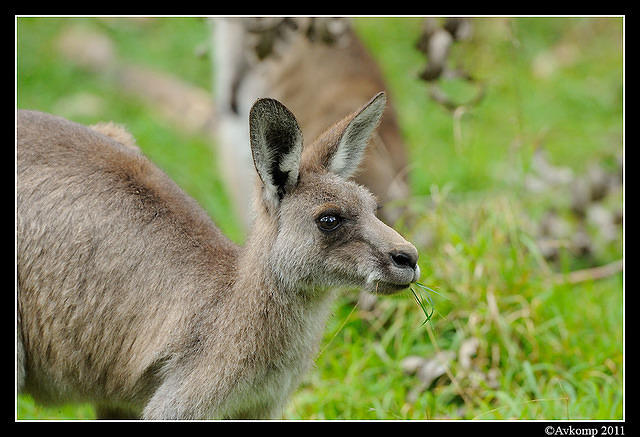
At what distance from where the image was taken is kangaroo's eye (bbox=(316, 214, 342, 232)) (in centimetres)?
367

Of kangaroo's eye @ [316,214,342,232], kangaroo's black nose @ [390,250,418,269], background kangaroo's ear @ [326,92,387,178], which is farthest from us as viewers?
background kangaroo's ear @ [326,92,387,178]

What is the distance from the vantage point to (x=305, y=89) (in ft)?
23.6

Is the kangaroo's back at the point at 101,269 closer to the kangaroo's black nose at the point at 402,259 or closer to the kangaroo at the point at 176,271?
the kangaroo at the point at 176,271

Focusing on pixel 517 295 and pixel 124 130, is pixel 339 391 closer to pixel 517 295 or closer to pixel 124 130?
pixel 517 295

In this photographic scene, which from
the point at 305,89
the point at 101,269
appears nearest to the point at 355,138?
the point at 101,269

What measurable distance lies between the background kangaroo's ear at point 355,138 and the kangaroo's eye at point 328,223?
0.98 feet

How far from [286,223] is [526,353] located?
228 cm

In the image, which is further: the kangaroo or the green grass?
the green grass

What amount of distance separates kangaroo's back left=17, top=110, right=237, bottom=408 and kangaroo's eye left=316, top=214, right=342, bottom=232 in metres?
0.59

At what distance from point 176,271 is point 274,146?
761 mm

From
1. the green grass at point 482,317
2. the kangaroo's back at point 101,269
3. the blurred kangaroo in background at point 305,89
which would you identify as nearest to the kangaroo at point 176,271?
the kangaroo's back at point 101,269

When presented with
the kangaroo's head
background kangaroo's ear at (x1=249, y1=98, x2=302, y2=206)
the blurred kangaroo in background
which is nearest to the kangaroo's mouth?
the kangaroo's head

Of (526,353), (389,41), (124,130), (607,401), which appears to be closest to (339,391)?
(526,353)

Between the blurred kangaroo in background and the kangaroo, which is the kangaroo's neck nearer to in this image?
the kangaroo
